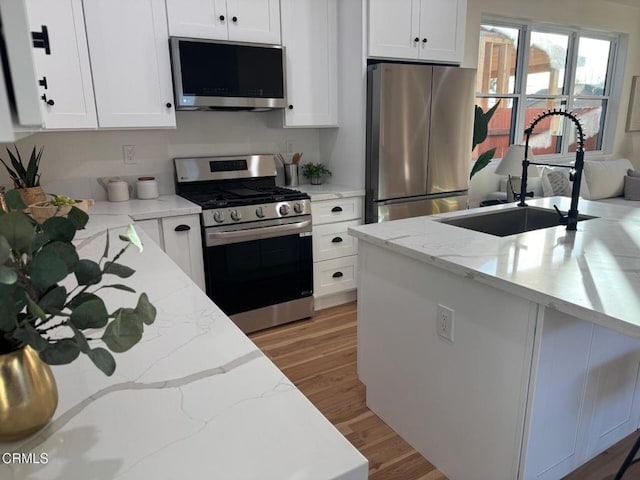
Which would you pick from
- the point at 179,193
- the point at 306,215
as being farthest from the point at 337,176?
the point at 179,193

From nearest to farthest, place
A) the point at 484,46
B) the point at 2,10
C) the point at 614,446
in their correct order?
the point at 2,10 < the point at 614,446 < the point at 484,46

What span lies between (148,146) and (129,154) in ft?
0.45

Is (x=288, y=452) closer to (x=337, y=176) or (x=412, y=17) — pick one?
(x=337, y=176)

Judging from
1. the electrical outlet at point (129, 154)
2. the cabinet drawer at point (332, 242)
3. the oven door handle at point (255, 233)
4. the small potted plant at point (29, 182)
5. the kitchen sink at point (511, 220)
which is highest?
the electrical outlet at point (129, 154)

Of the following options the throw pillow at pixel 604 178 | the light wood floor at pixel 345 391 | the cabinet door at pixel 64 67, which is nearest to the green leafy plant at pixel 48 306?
the light wood floor at pixel 345 391

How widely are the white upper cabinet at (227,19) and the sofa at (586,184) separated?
8.61ft

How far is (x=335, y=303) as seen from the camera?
11.4 feet

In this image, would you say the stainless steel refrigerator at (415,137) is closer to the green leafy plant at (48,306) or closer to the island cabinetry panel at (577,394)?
the island cabinetry panel at (577,394)

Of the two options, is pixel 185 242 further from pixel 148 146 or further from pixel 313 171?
pixel 313 171

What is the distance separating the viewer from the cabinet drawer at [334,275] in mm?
3238

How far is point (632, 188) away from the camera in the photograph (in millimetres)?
4746

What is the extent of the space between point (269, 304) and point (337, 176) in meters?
1.20

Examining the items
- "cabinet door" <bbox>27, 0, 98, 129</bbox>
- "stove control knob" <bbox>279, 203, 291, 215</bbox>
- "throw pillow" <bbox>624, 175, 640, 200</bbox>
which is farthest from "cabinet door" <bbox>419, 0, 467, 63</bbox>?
"throw pillow" <bbox>624, 175, 640, 200</bbox>

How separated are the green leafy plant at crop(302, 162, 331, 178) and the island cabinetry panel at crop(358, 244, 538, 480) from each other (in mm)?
1634
